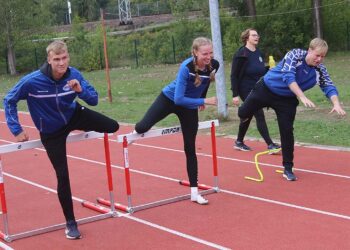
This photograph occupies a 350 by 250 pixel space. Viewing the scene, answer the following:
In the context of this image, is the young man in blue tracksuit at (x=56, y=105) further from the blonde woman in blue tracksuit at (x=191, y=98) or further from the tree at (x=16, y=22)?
the tree at (x=16, y=22)

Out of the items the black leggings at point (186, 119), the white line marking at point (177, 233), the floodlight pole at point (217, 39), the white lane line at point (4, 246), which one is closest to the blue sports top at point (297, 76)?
the black leggings at point (186, 119)

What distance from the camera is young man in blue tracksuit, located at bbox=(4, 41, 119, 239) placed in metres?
5.37

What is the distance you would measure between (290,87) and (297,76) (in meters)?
0.31

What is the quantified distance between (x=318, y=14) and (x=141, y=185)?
26.1 m

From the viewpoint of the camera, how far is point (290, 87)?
6844mm

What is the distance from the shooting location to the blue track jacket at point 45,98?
538 cm

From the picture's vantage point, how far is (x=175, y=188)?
7.46m

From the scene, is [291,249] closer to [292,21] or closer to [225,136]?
[225,136]

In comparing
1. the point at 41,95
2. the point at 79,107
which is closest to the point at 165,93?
the point at 79,107

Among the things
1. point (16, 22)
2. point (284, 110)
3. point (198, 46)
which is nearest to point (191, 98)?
point (198, 46)

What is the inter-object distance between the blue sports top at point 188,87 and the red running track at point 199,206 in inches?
48.2

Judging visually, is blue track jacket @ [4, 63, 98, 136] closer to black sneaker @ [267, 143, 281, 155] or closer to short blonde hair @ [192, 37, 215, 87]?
short blonde hair @ [192, 37, 215, 87]

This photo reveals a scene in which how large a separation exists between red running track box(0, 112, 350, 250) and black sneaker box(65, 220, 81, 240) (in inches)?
2.9

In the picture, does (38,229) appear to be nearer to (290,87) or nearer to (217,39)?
(290,87)
